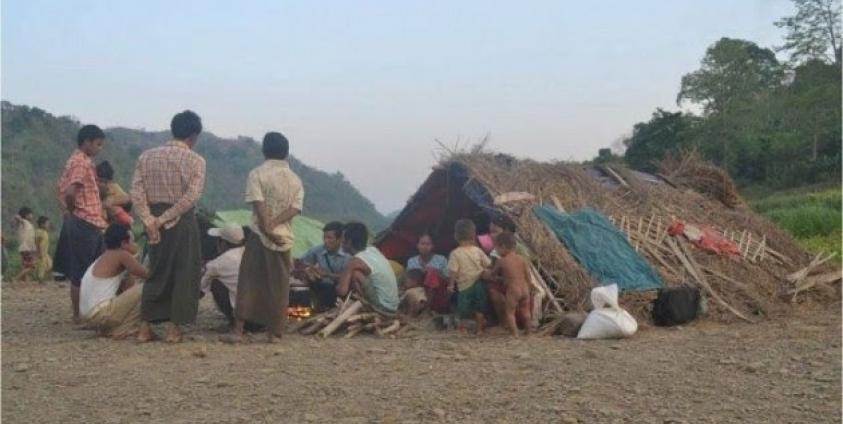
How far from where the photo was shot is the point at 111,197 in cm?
761

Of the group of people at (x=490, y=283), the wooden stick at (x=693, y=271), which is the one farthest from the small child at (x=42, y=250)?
the wooden stick at (x=693, y=271)

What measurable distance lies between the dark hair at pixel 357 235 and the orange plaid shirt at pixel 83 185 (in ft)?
6.86

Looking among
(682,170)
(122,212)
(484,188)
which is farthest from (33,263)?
(682,170)

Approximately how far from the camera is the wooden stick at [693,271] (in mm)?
7961

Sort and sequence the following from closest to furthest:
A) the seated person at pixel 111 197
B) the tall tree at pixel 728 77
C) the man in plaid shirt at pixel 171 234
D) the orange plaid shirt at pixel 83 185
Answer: the man in plaid shirt at pixel 171 234, the orange plaid shirt at pixel 83 185, the seated person at pixel 111 197, the tall tree at pixel 728 77

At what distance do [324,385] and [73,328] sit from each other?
333 cm

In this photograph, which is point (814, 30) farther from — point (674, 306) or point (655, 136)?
point (674, 306)

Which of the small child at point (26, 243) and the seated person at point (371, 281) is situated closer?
the seated person at point (371, 281)

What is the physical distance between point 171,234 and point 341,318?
5.30 feet

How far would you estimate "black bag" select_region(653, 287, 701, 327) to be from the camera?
752 cm

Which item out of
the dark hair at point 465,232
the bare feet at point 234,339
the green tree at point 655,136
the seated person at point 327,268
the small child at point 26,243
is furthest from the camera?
the green tree at point 655,136

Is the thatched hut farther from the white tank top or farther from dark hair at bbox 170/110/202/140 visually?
the white tank top

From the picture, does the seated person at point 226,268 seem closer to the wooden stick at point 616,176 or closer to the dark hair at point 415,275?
the dark hair at point 415,275

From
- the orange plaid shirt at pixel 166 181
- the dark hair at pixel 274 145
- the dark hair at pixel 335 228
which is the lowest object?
the dark hair at pixel 335 228
